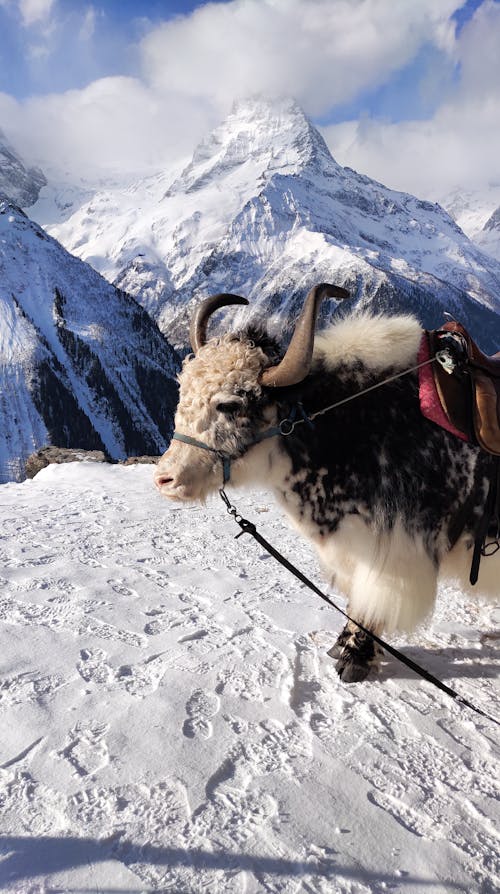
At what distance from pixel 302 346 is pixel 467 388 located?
0.88 m

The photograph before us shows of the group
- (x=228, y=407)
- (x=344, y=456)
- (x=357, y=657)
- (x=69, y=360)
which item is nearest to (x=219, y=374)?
(x=228, y=407)

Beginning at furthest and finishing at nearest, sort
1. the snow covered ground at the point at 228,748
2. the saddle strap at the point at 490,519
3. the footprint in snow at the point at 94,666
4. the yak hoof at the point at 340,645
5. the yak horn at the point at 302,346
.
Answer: the yak hoof at the point at 340,645
the footprint in snow at the point at 94,666
the saddle strap at the point at 490,519
the yak horn at the point at 302,346
the snow covered ground at the point at 228,748

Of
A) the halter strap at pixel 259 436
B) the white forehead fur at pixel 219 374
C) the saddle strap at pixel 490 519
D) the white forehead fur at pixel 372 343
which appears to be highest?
the white forehead fur at pixel 372 343

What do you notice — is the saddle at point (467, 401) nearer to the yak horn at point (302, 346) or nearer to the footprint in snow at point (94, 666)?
the yak horn at point (302, 346)

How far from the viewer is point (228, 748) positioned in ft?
8.48

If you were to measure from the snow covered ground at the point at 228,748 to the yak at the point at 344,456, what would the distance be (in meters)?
A: 0.59

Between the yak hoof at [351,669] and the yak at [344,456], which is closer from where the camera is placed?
the yak at [344,456]

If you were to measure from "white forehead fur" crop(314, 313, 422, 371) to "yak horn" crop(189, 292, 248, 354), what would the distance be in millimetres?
522

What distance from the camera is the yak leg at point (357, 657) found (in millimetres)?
3195

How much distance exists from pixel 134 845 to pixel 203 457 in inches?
61.9

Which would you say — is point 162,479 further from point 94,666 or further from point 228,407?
point 94,666

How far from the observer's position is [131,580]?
4.64m

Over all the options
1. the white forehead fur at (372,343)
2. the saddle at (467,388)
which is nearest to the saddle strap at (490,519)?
the saddle at (467,388)

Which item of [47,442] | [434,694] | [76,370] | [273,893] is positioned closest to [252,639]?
[434,694]
